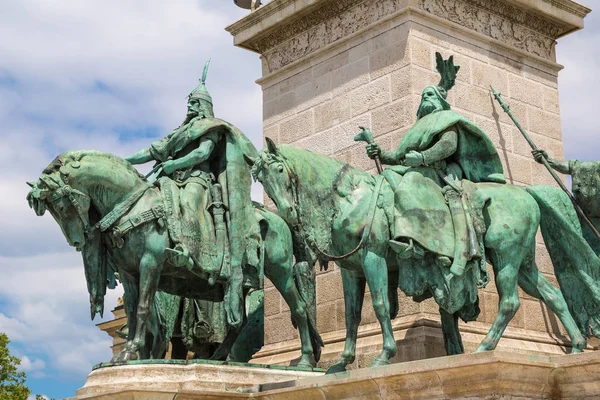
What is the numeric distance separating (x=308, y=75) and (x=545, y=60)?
128 inches

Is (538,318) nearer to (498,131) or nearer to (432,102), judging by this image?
(498,131)

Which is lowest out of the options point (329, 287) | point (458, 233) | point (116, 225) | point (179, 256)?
point (458, 233)

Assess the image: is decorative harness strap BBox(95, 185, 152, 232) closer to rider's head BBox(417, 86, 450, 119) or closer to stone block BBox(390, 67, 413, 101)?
rider's head BBox(417, 86, 450, 119)

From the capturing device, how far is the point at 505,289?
939 cm

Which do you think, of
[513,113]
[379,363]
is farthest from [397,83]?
[379,363]

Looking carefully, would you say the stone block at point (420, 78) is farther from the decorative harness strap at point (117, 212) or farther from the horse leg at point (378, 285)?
the decorative harness strap at point (117, 212)

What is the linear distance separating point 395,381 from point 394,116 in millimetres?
4784

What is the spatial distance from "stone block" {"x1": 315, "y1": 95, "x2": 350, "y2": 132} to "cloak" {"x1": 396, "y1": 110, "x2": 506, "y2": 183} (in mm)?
2834

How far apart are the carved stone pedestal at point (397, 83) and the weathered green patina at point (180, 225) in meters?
1.54

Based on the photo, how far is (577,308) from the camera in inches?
396

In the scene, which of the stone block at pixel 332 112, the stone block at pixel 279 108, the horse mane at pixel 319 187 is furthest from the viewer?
the stone block at pixel 279 108

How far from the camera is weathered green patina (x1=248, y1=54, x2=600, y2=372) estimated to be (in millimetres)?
9273

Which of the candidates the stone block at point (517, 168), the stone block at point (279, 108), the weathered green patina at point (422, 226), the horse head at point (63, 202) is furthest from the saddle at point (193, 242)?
the stone block at point (517, 168)

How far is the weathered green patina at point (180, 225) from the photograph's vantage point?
10.2 meters
